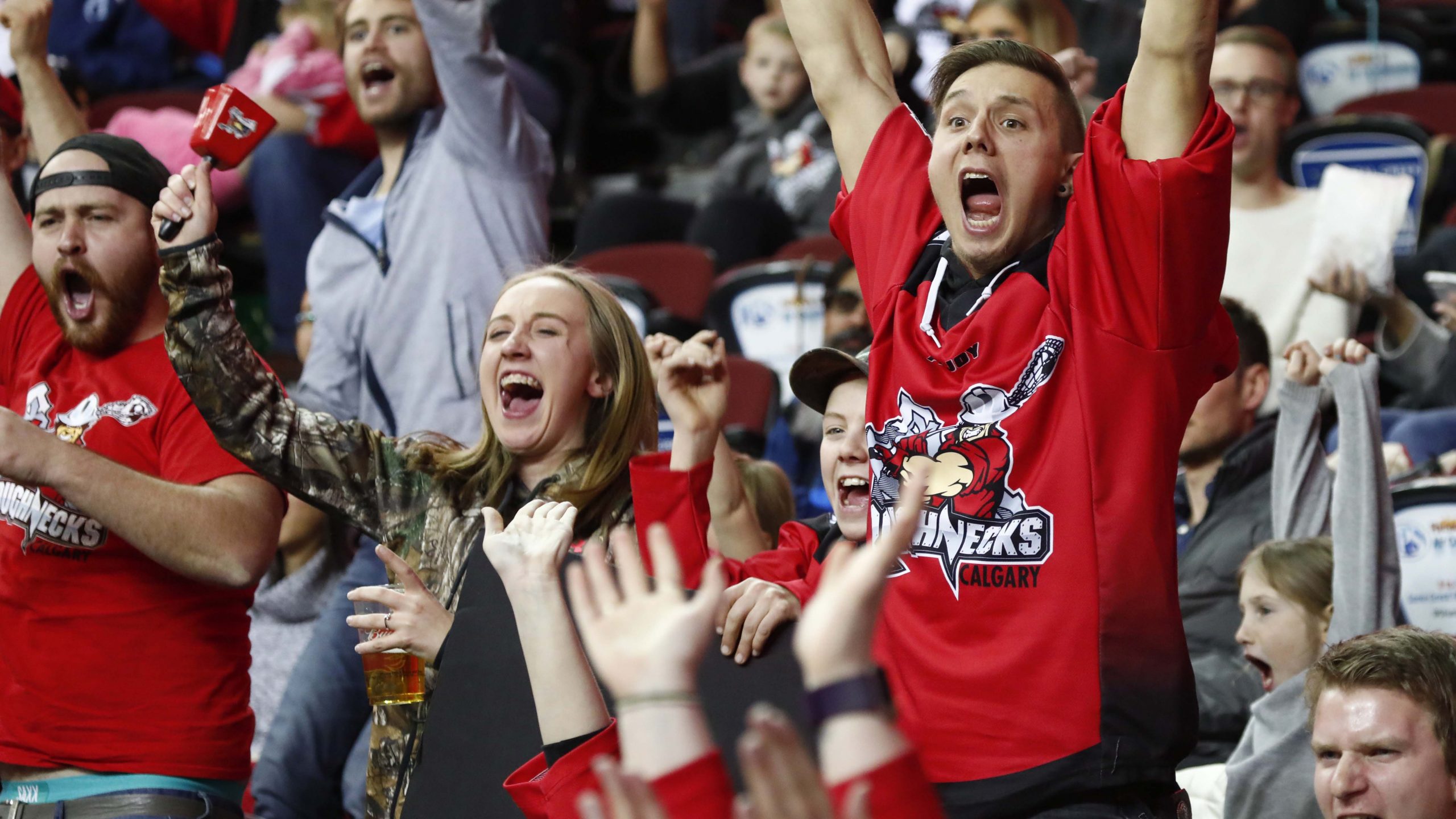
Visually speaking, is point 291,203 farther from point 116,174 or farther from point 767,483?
point 116,174

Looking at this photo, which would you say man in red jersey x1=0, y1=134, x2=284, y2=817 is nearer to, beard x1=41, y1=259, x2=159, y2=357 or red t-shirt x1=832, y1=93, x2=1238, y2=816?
beard x1=41, y1=259, x2=159, y2=357

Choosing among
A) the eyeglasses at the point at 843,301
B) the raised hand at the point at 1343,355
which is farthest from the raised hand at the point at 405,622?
the eyeglasses at the point at 843,301

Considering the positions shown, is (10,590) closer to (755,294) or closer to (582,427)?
(582,427)

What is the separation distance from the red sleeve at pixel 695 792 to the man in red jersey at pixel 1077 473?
721mm

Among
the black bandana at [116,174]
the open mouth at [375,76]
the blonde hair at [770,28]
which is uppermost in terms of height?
the blonde hair at [770,28]

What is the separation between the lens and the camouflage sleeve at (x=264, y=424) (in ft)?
9.20

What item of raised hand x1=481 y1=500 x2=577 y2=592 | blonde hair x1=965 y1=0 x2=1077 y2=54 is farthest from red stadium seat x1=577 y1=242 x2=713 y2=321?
raised hand x1=481 y1=500 x2=577 y2=592

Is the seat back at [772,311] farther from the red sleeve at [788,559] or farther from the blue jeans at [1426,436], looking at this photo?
the red sleeve at [788,559]

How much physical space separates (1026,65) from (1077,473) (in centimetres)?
59

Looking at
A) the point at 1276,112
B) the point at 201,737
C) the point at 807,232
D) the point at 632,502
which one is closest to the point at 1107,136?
the point at 632,502

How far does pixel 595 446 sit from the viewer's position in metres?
2.98

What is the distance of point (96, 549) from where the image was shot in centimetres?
279

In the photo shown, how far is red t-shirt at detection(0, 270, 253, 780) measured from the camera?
2.73 meters

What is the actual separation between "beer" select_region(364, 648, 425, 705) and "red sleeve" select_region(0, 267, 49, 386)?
44.5 inches
